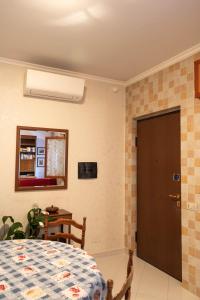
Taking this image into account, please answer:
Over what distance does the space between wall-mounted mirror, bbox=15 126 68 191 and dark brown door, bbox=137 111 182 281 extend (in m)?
1.14

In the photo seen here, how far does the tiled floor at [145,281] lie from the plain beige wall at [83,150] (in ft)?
1.05

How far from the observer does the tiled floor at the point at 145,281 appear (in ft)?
7.88

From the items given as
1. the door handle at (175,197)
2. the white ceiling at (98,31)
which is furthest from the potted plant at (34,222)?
the white ceiling at (98,31)

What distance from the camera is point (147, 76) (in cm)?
325

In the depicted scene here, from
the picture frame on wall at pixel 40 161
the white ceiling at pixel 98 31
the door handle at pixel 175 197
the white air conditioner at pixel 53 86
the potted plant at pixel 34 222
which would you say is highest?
the white ceiling at pixel 98 31

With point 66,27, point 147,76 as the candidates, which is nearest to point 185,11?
point 66,27

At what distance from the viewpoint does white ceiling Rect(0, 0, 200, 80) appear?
6.21 feet

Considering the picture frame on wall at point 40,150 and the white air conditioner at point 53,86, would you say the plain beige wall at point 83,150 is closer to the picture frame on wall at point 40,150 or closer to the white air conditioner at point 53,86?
the white air conditioner at point 53,86

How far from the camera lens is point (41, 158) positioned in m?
3.04

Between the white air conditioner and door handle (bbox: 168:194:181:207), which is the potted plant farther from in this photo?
door handle (bbox: 168:194:181:207)

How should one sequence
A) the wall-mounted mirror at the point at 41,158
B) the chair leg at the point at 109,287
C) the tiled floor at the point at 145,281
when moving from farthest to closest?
1. the wall-mounted mirror at the point at 41,158
2. the tiled floor at the point at 145,281
3. the chair leg at the point at 109,287

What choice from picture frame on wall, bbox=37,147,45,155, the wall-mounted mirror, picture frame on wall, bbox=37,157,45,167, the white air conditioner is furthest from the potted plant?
the white air conditioner

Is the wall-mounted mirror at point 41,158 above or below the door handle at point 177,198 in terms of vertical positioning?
above

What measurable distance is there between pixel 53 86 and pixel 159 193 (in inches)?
76.2
